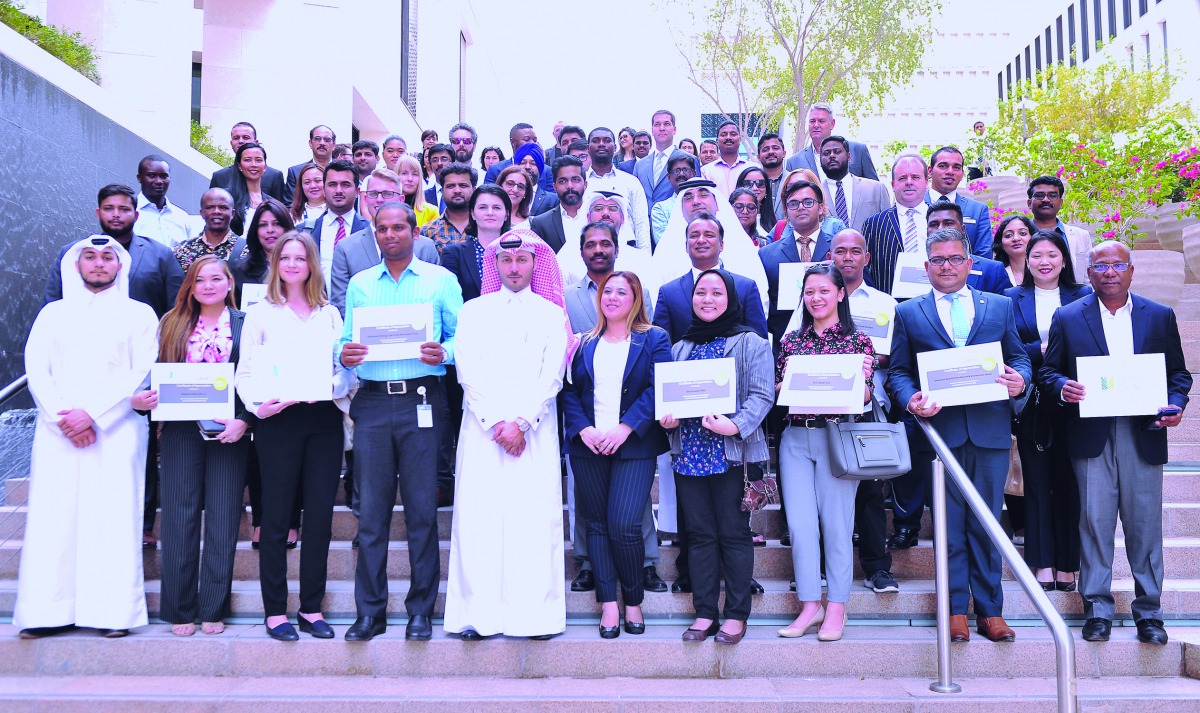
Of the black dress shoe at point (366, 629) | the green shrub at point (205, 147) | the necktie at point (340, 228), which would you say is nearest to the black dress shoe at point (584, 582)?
the black dress shoe at point (366, 629)

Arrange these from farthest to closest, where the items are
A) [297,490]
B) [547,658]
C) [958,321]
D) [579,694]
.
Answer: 1. [958,321]
2. [297,490]
3. [547,658]
4. [579,694]

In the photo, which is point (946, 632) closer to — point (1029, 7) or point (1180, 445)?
point (1180, 445)

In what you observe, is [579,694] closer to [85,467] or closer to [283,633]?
[283,633]

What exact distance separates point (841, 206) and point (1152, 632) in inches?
158

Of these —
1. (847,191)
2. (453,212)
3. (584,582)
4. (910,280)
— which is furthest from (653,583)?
(847,191)

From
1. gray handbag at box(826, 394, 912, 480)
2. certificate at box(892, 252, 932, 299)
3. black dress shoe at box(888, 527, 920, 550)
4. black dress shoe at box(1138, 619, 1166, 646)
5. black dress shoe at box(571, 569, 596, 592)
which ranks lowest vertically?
black dress shoe at box(1138, 619, 1166, 646)

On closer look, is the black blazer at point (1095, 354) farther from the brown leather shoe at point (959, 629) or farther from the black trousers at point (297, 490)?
the black trousers at point (297, 490)

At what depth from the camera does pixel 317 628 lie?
5.38 m

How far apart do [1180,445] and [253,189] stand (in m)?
8.06

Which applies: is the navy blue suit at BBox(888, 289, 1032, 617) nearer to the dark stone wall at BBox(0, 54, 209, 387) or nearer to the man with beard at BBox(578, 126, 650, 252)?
the man with beard at BBox(578, 126, 650, 252)

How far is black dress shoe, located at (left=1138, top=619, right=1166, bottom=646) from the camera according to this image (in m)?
5.29

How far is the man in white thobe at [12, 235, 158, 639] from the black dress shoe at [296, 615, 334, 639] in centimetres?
94

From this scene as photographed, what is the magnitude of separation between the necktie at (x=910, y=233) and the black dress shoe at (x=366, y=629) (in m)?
4.45

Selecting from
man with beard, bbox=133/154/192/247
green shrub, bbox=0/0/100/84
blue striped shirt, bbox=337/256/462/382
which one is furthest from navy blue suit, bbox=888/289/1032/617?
green shrub, bbox=0/0/100/84
